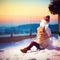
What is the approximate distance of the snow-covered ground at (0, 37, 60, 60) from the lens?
128cm

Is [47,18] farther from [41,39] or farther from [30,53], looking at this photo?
[30,53]

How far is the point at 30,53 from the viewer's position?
129 centimetres

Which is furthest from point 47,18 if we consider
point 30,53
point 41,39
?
point 30,53

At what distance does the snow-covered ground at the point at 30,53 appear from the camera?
4.20ft

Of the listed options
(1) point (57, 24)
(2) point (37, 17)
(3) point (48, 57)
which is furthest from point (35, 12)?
(3) point (48, 57)

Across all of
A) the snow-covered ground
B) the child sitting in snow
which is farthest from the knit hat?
the snow-covered ground

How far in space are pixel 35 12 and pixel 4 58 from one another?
0.54 metres

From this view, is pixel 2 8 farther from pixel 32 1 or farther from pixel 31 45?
pixel 31 45

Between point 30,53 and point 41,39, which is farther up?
point 41,39

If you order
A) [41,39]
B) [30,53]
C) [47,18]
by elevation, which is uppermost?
[47,18]

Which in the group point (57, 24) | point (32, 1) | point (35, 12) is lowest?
point (57, 24)

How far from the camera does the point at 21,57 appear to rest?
4.18ft

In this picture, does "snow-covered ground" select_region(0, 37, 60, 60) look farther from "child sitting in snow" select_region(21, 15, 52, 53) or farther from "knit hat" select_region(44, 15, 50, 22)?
"knit hat" select_region(44, 15, 50, 22)

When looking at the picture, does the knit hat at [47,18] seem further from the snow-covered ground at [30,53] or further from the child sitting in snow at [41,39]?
the snow-covered ground at [30,53]
